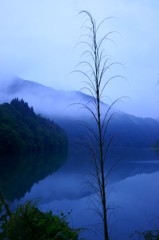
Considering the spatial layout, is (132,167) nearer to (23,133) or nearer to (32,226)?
(32,226)

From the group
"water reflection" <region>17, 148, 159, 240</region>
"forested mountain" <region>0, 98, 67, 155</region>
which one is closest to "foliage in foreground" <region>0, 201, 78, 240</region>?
"water reflection" <region>17, 148, 159, 240</region>

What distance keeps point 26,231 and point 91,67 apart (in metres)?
1.57

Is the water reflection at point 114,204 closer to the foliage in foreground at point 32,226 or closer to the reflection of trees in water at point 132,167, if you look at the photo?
the reflection of trees in water at point 132,167

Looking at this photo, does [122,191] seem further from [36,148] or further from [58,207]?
[36,148]

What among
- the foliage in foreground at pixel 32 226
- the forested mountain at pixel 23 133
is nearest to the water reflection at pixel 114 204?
the foliage in foreground at pixel 32 226

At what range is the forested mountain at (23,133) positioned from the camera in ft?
112

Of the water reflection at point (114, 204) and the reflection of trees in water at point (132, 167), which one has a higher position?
the reflection of trees in water at point (132, 167)

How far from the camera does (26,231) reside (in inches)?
80.0

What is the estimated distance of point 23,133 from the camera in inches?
1630

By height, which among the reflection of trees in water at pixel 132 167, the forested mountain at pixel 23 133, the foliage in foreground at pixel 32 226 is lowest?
the foliage in foreground at pixel 32 226

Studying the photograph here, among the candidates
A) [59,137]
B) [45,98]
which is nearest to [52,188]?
[59,137]

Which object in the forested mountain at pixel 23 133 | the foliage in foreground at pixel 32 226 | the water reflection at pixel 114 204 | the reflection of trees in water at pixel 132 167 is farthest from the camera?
the forested mountain at pixel 23 133

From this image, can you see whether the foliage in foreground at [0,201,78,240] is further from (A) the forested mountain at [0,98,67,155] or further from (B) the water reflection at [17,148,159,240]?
(A) the forested mountain at [0,98,67,155]

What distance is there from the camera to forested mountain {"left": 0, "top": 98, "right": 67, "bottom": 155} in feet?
112
